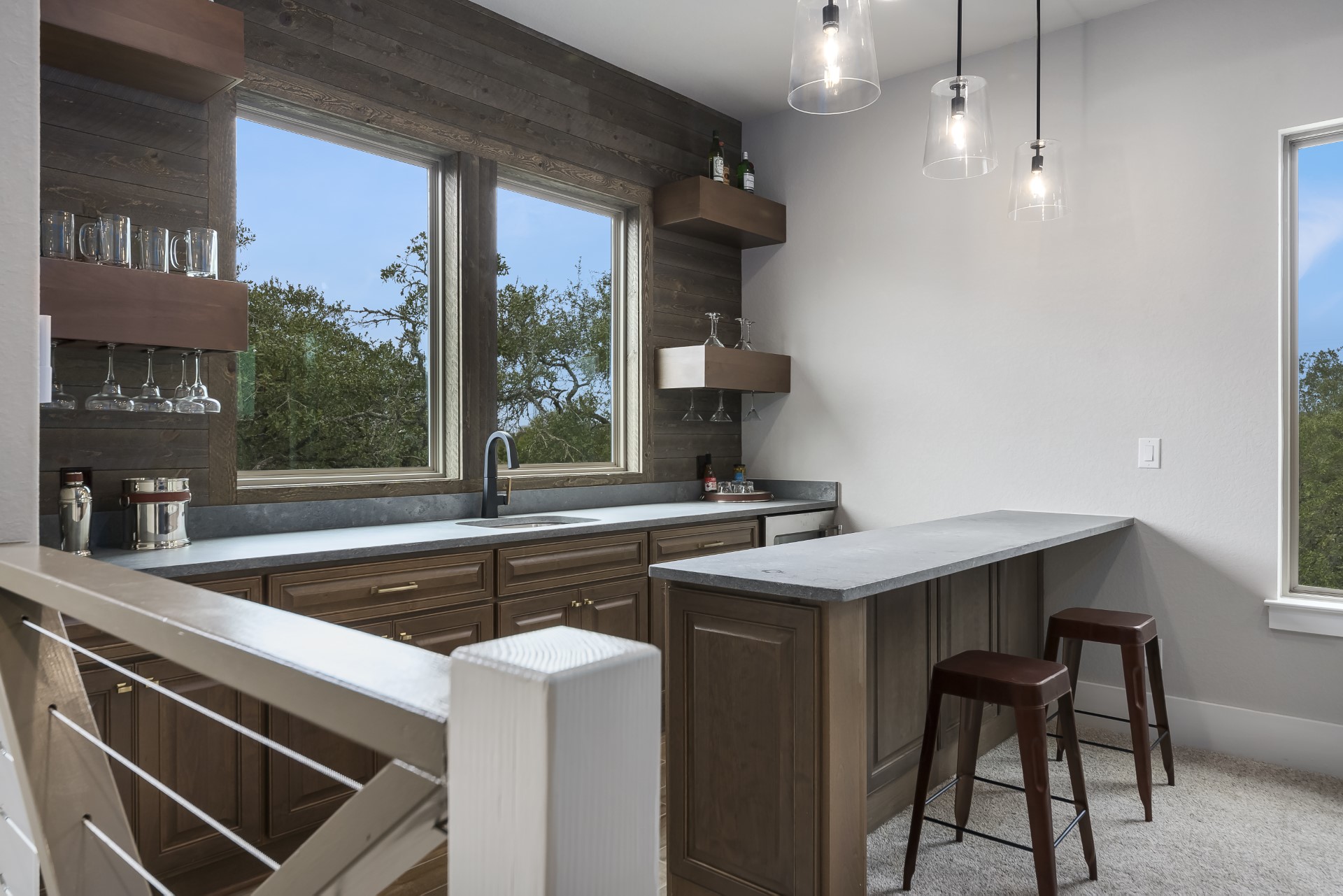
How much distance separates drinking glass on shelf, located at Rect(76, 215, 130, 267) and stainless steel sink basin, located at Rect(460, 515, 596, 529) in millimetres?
1345

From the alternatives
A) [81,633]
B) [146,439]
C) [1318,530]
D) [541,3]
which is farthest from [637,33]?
[1318,530]

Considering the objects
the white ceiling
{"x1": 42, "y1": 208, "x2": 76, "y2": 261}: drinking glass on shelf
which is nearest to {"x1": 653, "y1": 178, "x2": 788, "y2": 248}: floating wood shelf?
the white ceiling

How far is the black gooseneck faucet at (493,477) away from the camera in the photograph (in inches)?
131

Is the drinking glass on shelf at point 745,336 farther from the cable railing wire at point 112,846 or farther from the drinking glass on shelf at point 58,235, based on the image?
the cable railing wire at point 112,846

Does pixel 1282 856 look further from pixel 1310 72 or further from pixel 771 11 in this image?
pixel 771 11

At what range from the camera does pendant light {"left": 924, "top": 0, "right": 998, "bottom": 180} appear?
2447 mm

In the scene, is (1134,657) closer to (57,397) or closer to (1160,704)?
(1160,704)

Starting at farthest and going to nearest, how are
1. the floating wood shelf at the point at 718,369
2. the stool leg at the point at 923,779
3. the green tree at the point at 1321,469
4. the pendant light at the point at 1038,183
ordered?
the floating wood shelf at the point at 718,369 < the green tree at the point at 1321,469 < the pendant light at the point at 1038,183 < the stool leg at the point at 923,779

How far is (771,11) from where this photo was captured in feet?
11.3

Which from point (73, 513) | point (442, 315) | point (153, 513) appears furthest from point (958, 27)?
point (73, 513)

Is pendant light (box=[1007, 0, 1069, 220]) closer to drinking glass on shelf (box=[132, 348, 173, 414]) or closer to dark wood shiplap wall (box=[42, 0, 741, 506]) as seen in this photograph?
dark wood shiplap wall (box=[42, 0, 741, 506])

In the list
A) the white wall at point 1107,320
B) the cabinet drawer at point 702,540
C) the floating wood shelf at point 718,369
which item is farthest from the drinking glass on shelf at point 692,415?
the cabinet drawer at point 702,540

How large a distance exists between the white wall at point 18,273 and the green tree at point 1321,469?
3.82m

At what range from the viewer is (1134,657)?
2605 millimetres
